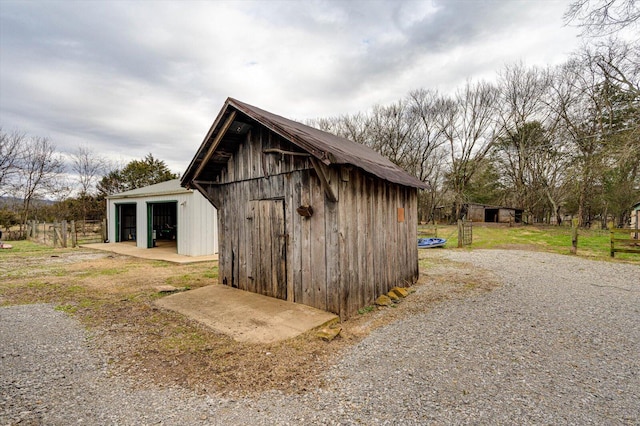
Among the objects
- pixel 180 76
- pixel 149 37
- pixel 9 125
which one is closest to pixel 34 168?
pixel 9 125

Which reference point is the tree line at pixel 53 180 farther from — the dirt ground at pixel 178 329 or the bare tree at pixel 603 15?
the bare tree at pixel 603 15

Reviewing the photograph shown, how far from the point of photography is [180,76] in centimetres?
1108

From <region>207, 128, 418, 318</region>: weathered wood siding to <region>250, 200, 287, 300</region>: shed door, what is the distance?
0.02m

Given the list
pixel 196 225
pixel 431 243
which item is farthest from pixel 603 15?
pixel 196 225

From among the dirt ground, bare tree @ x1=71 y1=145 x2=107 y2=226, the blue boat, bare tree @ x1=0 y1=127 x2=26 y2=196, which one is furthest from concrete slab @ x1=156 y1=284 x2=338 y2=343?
bare tree @ x1=71 y1=145 x2=107 y2=226

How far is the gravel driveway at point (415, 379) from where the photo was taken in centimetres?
229

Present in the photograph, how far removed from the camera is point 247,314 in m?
4.57

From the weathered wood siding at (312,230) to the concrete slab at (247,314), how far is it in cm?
25

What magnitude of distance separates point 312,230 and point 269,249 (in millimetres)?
1132

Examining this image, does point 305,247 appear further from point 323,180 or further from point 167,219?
point 167,219

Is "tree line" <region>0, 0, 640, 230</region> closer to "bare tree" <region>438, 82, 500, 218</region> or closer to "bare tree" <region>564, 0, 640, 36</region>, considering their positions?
"bare tree" <region>438, 82, 500, 218</region>

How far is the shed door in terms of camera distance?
5.19 metres

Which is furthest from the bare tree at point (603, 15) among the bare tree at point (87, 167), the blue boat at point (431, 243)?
the bare tree at point (87, 167)

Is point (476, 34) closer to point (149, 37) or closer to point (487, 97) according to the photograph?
point (149, 37)
